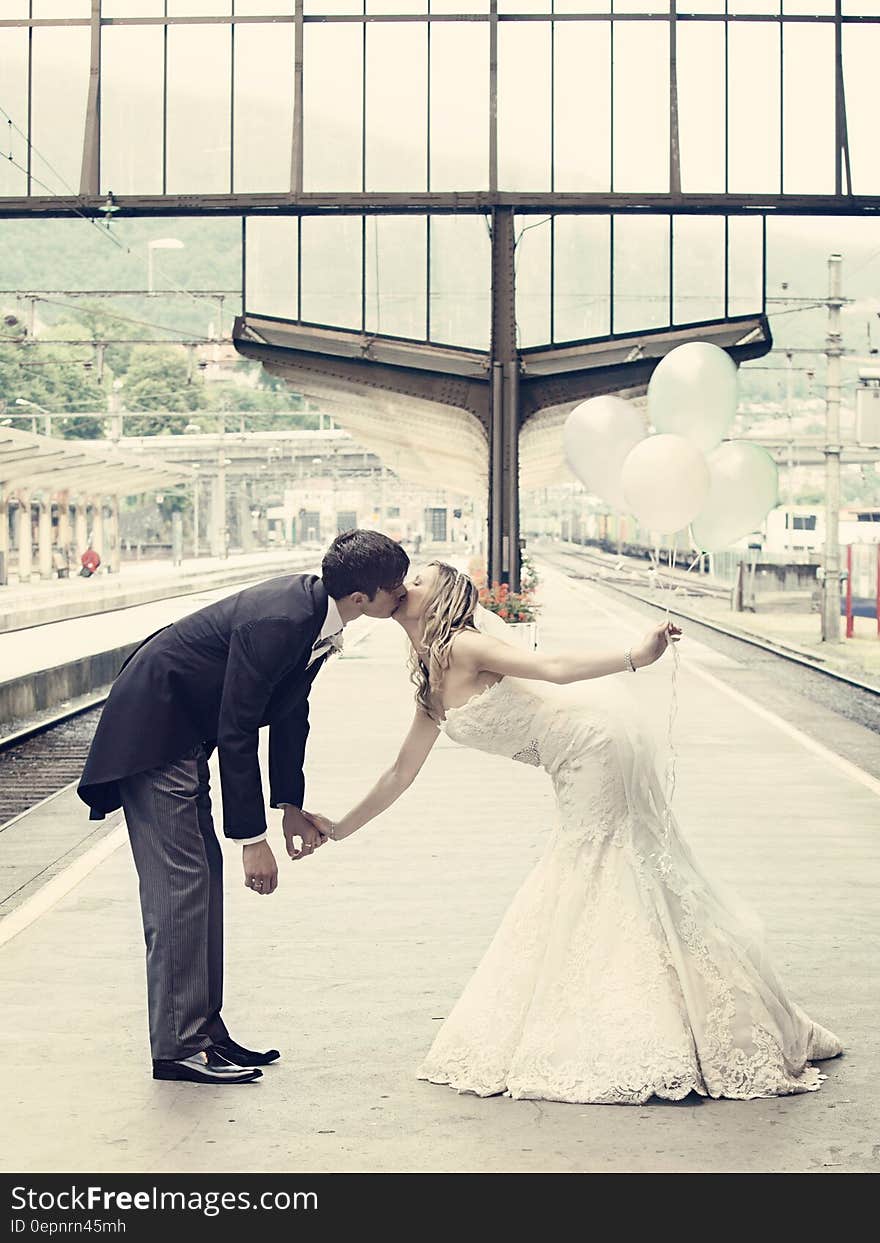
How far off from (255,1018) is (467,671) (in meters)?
1.78

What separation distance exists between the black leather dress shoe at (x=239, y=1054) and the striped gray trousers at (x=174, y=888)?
182 mm

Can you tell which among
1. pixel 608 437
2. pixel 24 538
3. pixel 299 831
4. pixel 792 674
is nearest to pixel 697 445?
pixel 608 437

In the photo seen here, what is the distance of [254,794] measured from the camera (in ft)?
20.1

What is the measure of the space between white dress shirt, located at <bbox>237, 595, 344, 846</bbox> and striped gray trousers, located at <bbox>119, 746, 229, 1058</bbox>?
164mm

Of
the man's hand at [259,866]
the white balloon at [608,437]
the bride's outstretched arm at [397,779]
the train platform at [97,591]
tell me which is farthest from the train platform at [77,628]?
the man's hand at [259,866]

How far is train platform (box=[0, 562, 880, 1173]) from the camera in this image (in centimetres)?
559

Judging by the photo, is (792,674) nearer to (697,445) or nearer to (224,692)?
(697,445)

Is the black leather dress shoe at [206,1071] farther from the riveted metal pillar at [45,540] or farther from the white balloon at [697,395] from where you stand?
the riveted metal pillar at [45,540]

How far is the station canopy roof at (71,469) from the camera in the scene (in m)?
47.3

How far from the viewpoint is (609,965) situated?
620cm

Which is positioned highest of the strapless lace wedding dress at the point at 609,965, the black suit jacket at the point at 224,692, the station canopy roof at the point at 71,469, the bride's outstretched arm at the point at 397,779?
the station canopy roof at the point at 71,469

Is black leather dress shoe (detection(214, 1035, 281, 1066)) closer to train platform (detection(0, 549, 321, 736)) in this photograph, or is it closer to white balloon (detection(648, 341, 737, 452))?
white balloon (detection(648, 341, 737, 452))

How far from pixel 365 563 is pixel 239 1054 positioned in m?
1.75
